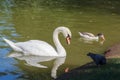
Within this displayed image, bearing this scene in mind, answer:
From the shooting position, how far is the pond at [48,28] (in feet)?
40.1

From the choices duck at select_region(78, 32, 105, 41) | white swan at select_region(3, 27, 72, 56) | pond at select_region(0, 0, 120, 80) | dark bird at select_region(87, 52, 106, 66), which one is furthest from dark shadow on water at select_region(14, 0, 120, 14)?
dark bird at select_region(87, 52, 106, 66)

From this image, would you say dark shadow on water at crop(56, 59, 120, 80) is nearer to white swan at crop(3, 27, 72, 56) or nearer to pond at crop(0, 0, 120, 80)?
pond at crop(0, 0, 120, 80)

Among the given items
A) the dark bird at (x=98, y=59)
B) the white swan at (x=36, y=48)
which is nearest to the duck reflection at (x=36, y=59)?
the white swan at (x=36, y=48)

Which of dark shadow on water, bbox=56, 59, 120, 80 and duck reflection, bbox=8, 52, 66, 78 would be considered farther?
duck reflection, bbox=8, 52, 66, 78

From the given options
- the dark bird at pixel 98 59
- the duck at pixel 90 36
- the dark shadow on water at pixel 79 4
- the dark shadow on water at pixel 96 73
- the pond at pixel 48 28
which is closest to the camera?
the dark shadow on water at pixel 96 73

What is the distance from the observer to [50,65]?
1276 centimetres

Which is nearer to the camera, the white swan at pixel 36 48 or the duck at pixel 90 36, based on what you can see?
the white swan at pixel 36 48

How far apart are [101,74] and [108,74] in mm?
163

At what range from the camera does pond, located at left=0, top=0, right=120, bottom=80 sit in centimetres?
1223

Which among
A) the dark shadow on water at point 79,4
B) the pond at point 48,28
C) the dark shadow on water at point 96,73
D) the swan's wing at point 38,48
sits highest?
the dark shadow on water at point 96,73

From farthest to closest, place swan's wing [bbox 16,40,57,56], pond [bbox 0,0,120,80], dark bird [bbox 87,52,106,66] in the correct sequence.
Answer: swan's wing [bbox 16,40,57,56] → pond [bbox 0,0,120,80] → dark bird [bbox 87,52,106,66]

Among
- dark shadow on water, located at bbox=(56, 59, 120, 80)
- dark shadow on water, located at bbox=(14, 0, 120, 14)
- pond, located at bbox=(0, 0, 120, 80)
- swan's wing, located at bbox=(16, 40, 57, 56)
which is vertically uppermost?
dark shadow on water, located at bbox=(56, 59, 120, 80)

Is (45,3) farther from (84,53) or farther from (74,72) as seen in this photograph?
(74,72)

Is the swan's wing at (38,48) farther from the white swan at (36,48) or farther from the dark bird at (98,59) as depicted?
the dark bird at (98,59)
